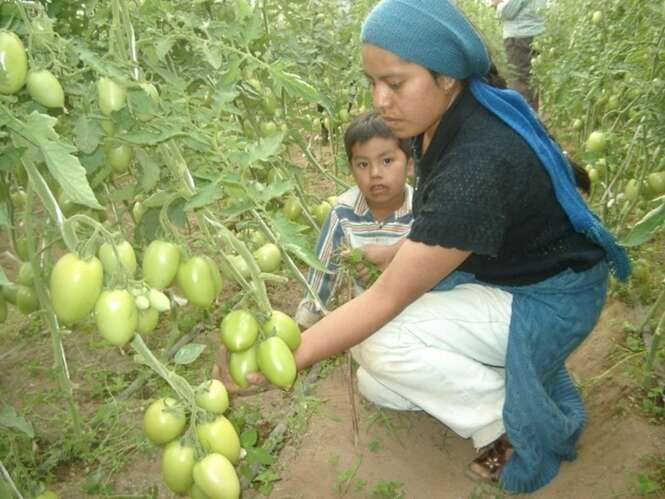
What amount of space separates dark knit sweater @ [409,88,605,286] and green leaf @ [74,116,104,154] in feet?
2.23

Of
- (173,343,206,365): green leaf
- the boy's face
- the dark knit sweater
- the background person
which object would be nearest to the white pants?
the dark knit sweater

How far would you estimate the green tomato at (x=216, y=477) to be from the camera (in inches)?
41.6

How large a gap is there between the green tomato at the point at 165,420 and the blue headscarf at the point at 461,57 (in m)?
0.86

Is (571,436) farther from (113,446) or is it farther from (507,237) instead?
(113,446)

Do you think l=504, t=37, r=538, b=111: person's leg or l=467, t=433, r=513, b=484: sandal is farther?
l=504, t=37, r=538, b=111: person's leg

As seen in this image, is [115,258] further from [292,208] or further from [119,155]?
[292,208]

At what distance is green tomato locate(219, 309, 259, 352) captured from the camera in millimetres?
1154

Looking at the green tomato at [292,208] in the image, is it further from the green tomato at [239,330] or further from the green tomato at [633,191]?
the green tomato at [633,191]

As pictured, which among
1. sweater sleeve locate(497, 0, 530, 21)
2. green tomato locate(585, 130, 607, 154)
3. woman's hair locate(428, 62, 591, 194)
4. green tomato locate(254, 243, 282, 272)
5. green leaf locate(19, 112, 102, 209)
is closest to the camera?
green leaf locate(19, 112, 102, 209)

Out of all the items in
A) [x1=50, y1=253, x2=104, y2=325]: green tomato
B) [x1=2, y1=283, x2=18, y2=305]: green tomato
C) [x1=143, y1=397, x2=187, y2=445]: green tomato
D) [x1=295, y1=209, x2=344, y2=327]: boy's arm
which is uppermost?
[x1=50, y1=253, x2=104, y2=325]: green tomato

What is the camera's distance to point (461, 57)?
1460 mm

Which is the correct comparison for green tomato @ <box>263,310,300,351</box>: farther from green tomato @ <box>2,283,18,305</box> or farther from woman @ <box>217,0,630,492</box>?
green tomato @ <box>2,283,18,305</box>

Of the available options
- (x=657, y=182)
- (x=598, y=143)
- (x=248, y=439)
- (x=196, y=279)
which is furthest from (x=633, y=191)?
(x=196, y=279)

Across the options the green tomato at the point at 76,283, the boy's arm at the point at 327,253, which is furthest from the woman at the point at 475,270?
→ the green tomato at the point at 76,283
